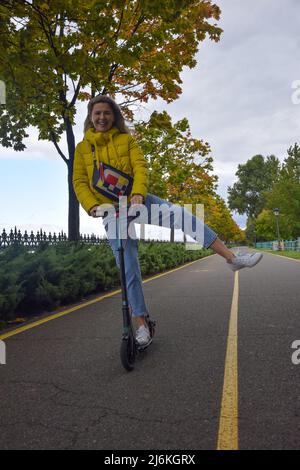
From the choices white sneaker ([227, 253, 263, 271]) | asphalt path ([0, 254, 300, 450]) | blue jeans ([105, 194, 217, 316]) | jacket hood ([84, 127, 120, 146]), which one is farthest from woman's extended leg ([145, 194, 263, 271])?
asphalt path ([0, 254, 300, 450])

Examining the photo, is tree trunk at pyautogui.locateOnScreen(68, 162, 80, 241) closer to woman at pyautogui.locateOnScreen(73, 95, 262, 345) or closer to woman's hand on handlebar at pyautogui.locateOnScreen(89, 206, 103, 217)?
woman at pyautogui.locateOnScreen(73, 95, 262, 345)

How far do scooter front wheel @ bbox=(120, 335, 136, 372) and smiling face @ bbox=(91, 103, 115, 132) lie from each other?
5.84 ft

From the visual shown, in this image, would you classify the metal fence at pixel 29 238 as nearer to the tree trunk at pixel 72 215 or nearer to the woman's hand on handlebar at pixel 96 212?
the tree trunk at pixel 72 215

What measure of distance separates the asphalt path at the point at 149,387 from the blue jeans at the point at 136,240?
57 centimetres

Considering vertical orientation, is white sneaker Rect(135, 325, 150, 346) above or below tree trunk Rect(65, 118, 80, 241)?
below

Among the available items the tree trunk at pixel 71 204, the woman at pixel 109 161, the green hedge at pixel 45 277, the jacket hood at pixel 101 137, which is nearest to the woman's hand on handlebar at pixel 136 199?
the woman at pixel 109 161

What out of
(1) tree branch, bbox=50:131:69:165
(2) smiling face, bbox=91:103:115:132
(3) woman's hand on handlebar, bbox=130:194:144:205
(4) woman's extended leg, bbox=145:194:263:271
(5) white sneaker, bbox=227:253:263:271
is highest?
(1) tree branch, bbox=50:131:69:165

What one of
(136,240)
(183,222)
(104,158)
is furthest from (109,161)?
(183,222)

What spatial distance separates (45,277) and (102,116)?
4.08 meters

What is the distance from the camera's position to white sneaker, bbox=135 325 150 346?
12.9 feet

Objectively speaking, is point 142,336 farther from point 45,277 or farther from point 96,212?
point 45,277

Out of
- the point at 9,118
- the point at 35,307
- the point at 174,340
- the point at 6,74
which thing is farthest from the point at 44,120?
the point at 174,340

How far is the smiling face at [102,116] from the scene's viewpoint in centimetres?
371
